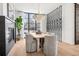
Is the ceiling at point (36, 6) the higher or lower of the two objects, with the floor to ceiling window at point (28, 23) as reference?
higher

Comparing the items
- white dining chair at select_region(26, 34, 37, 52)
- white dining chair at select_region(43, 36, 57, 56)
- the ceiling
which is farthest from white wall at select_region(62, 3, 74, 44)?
white dining chair at select_region(43, 36, 57, 56)

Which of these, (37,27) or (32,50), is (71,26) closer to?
(32,50)

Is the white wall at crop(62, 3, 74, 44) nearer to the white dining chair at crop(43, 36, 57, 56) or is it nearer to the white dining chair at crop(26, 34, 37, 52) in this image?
the white dining chair at crop(26, 34, 37, 52)

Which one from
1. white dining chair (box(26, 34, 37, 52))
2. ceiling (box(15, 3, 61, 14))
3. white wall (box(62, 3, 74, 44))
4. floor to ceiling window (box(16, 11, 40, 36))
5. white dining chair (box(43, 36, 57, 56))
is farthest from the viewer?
floor to ceiling window (box(16, 11, 40, 36))

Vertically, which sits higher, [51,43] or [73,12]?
[73,12]

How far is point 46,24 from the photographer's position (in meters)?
11.1

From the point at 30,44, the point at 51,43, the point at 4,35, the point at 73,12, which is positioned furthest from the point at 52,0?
the point at 73,12

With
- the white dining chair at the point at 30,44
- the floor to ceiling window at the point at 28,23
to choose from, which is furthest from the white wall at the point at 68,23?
the floor to ceiling window at the point at 28,23

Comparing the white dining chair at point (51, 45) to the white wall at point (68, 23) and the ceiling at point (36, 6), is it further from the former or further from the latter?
the ceiling at point (36, 6)

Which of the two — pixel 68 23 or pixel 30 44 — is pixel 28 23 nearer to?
pixel 68 23

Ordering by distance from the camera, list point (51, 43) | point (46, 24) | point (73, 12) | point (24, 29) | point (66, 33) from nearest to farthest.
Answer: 1. point (51, 43)
2. point (73, 12)
3. point (66, 33)
4. point (24, 29)
5. point (46, 24)

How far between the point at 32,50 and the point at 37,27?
659 cm

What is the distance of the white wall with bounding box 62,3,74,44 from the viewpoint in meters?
6.31

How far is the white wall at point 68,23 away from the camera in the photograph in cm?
631
